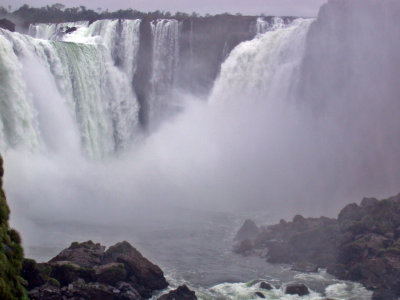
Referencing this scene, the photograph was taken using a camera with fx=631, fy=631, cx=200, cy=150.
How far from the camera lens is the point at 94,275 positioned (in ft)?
50.1

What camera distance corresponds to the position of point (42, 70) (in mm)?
25234

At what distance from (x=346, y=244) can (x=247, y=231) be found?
381cm

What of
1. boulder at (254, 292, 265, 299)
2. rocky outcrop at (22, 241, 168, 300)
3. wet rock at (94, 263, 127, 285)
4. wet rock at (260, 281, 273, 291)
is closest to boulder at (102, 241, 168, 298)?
rocky outcrop at (22, 241, 168, 300)

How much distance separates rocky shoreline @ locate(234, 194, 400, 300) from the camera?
16.7 meters

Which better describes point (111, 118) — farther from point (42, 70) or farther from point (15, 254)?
point (15, 254)

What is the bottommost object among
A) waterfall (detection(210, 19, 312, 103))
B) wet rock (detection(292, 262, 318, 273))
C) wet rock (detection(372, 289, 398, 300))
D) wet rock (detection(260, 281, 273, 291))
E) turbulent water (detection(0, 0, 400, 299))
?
wet rock (detection(372, 289, 398, 300))

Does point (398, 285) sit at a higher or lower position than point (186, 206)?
lower

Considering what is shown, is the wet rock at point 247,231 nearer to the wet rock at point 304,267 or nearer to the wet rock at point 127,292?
the wet rock at point 304,267

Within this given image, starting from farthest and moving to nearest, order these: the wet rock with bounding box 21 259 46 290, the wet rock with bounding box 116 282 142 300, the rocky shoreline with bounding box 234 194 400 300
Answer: the rocky shoreline with bounding box 234 194 400 300, the wet rock with bounding box 116 282 142 300, the wet rock with bounding box 21 259 46 290

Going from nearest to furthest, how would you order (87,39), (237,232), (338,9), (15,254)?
(15,254), (237,232), (338,9), (87,39)

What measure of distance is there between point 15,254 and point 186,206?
15577 mm

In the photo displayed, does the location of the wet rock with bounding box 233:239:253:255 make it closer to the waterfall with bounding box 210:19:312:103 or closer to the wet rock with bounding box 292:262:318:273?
the wet rock with bounding box 292:262:318:273

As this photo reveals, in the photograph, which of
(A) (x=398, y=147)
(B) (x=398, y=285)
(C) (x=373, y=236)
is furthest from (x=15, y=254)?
(A) (x=398, y=147)

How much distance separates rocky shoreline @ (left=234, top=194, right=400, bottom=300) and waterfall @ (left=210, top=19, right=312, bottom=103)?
9575 millimetres
